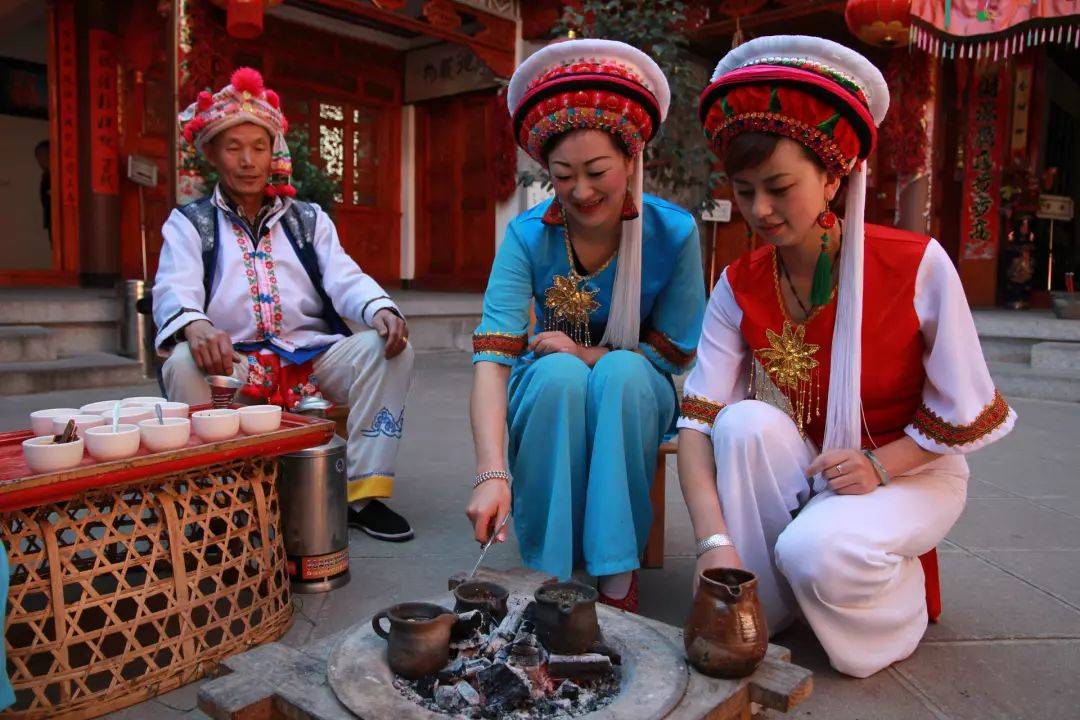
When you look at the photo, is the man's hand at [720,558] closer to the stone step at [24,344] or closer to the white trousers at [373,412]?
the white trousers at [373,412]

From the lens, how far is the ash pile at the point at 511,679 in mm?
1310

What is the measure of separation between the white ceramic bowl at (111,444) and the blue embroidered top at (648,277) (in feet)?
3.02

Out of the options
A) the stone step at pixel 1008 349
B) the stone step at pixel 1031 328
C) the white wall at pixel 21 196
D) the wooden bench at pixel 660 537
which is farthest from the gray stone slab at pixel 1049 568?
the white wall at pixel 21 196

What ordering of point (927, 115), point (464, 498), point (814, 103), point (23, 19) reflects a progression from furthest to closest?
1. point (23, 19)
2. point (927, 115)
3. point (464, 498)
4. point (814, 103)

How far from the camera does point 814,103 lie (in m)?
1.68

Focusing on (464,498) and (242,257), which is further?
(464,498)

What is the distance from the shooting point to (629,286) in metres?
2.24

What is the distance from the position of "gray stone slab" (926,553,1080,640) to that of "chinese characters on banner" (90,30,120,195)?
8081 mm

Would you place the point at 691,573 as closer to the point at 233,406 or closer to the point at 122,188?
the point at 233,406

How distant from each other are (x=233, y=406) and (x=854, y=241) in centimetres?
157

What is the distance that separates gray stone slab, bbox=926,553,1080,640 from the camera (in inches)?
81.9

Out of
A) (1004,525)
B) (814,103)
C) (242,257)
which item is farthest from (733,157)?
(1004,525)

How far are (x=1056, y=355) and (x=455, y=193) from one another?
21.4 ft

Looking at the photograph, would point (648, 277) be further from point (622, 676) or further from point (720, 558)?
point (622, 676)
